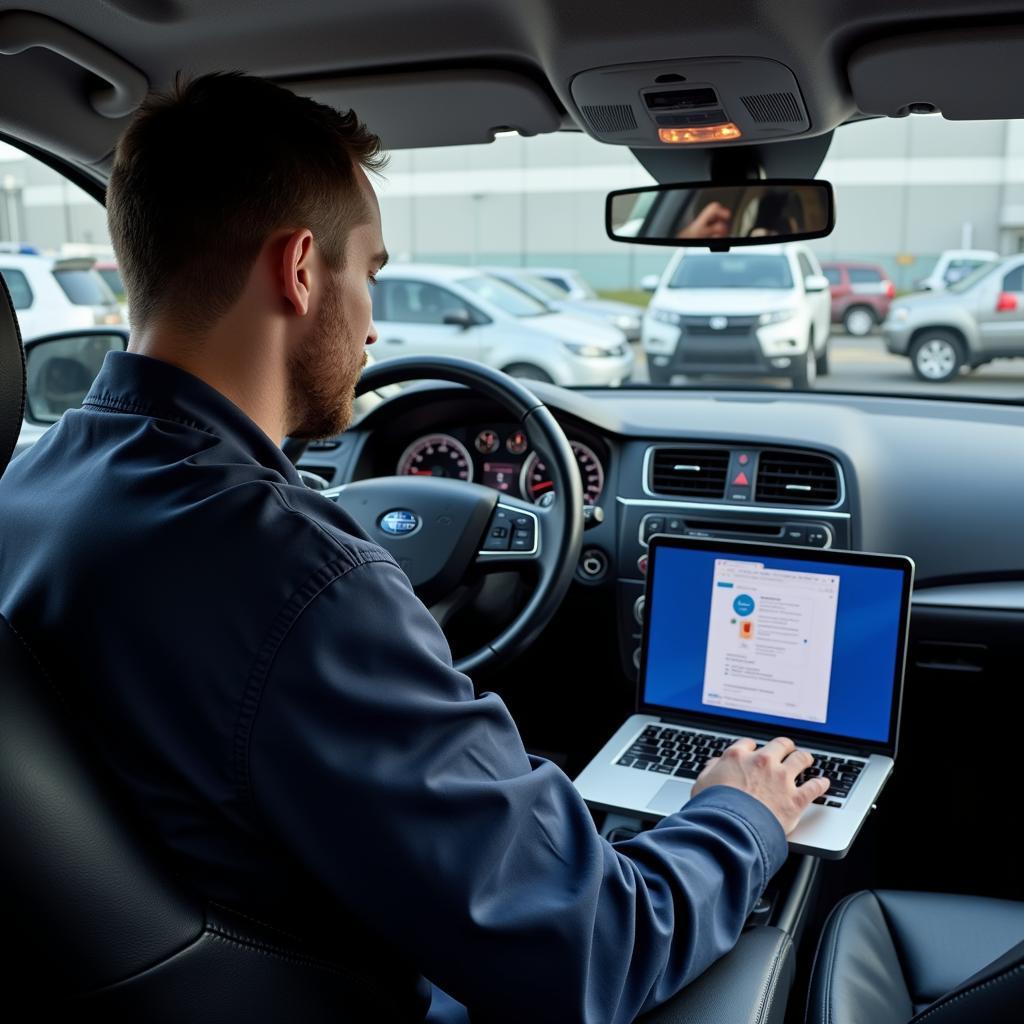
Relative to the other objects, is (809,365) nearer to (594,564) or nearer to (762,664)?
(594,564)

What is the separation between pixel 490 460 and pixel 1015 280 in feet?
16.1

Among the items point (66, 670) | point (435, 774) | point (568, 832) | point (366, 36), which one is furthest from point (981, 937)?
point (366, 36)

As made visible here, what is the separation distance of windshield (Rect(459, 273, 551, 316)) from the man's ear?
7.95 m

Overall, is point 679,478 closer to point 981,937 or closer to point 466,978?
point 981,937

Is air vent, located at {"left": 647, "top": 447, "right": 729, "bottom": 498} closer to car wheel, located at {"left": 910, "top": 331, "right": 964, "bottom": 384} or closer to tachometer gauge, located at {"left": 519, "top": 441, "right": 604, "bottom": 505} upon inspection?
tachometer gauge, located at {"left": 519, "top": 441, "right": 604, "bottom": 505}

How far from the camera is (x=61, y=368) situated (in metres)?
3.96

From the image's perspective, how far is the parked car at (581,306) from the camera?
895cm

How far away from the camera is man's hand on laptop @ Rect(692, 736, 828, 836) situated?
1.57 metres

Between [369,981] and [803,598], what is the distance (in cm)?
123

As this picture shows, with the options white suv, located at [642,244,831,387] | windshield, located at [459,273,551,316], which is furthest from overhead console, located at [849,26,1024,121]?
windshield, located at [459,273,551,316]

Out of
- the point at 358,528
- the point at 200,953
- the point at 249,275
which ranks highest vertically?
the point at 249,275

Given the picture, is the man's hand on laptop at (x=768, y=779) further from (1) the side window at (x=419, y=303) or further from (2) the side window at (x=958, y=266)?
(2) the side window at (x=958, y=266)

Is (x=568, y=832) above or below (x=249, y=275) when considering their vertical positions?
below

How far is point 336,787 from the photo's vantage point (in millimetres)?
1004
